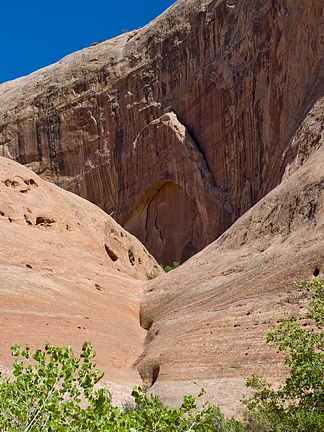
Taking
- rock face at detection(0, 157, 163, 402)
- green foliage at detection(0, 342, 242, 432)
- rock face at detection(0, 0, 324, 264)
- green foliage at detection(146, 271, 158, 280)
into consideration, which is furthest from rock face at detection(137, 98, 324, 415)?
green foliage at detection(146, 271, 158, 280)

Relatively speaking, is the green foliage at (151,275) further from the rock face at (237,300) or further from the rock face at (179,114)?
the rock face at (179,114)

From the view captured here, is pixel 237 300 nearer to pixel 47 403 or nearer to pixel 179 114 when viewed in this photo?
pixel 47 403

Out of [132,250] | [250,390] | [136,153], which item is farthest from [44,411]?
[136,153]

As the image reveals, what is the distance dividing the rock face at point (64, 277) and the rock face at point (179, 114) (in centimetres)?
897

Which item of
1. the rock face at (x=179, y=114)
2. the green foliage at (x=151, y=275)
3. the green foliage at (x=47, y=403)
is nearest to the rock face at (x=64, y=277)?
the green foliage at (x=151, y=275)

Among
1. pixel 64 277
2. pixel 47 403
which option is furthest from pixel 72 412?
pixel 64 277

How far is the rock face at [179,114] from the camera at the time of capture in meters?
28.6

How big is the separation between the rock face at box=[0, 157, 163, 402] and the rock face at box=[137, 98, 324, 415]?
3.21 ft

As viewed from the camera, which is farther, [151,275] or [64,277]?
[151,275]

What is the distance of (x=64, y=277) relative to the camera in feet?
57.0

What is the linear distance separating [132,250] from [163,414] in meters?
21.2

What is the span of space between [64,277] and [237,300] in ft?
21.5

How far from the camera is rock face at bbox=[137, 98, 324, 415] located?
11.1 m

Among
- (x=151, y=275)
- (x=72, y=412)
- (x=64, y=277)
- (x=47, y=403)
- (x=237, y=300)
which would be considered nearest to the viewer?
(x=47, y=403)
